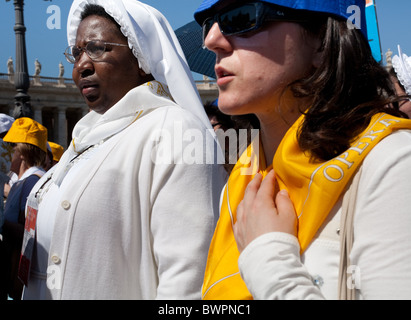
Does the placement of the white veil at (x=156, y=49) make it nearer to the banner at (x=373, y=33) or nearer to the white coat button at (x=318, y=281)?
the banner at (x=373, y=33)

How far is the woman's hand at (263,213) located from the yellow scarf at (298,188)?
0.10 ft

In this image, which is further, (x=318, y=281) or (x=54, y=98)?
(x=54, y=98)

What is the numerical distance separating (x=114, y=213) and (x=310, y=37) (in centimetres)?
109

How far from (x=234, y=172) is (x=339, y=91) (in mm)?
510

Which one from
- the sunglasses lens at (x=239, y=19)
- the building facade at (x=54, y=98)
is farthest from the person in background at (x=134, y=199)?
the building facade at (x=54, y=98)

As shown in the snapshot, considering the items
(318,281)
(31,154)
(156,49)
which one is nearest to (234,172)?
(318,281)

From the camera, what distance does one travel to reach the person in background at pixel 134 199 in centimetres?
206

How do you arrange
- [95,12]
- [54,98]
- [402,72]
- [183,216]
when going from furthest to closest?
[54,98]
[402,72]
[95,12]
[183,216]

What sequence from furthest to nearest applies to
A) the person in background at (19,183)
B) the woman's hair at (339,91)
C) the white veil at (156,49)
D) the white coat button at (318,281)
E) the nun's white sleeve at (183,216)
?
1. the person in background at (19,183)
2. the white veil at (156,49)
3. the nun's white sleeve at (183,216)
4. the woman's hair at (339,91)
5. the white coat button at (318,281)

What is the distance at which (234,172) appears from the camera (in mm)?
1778

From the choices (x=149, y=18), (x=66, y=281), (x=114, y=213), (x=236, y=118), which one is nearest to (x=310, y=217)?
(x=236, y=118)

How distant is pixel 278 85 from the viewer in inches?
59.9

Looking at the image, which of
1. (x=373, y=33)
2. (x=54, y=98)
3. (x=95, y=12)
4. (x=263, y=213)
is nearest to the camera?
(x=263, y=213)

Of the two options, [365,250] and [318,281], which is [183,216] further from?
[365,250]
